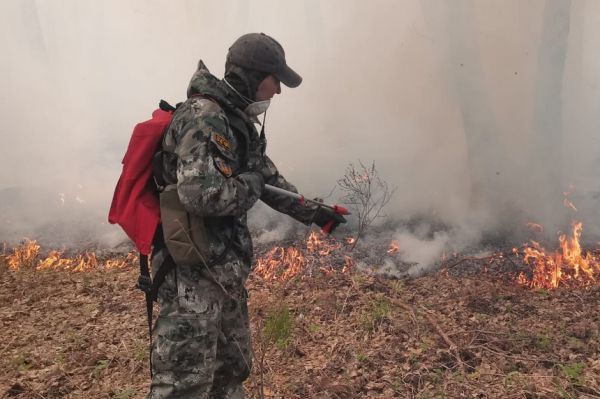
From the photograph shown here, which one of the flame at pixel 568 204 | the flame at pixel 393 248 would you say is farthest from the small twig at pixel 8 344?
the flame at pixel 568 204

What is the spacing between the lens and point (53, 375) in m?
4.44

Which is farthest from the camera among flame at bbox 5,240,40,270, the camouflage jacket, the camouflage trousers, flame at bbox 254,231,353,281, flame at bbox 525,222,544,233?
flame at bbox 5,240,40,270

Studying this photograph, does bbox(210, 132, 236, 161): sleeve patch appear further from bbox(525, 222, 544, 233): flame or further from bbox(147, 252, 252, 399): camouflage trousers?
bbox(525, 222, 544, 233): flame

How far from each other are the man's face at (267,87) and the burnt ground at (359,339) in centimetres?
151

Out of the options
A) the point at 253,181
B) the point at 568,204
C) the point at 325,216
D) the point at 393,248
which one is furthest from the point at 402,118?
the point at 253,181

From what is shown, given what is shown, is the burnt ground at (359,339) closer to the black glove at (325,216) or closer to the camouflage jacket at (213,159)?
the camouflage jacket at (213,159)

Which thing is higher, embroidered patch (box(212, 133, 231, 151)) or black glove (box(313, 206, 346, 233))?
black glove (box(313, 206, 346, 233))

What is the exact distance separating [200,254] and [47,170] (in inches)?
562

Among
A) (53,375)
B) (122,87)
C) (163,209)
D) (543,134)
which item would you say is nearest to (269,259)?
(53,375)

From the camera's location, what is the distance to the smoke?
8.70 meters

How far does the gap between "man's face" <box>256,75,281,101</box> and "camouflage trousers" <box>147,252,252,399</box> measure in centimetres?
105

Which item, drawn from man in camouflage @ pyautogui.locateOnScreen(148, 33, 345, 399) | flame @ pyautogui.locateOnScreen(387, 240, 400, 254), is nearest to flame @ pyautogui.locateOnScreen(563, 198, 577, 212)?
flame @ pyautogui.locateOnScreen(387, 240, 400, 254)

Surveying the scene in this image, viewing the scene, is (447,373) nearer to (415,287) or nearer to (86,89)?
(415,287)

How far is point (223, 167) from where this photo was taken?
264cm
